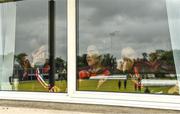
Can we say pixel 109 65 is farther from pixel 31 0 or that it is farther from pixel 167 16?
pixel 31 0

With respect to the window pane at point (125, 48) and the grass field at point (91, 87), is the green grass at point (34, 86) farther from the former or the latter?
the window pane at point (125, 48)

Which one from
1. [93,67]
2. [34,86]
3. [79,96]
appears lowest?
[79,96]

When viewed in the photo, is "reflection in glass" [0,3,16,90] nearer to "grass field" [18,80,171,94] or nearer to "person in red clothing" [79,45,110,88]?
"grass field" [18,80,171,94]

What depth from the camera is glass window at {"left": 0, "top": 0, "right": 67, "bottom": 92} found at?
145 inches

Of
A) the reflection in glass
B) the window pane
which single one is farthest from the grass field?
the reflection in glass

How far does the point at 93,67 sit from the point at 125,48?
0.42m

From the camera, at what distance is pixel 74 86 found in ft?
11.6

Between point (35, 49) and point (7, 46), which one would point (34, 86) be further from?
point (7, 46)

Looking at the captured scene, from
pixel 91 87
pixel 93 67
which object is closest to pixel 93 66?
pixel 93 67

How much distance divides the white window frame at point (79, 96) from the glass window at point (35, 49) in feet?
0.29

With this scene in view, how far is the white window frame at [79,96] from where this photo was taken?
3.11 metres

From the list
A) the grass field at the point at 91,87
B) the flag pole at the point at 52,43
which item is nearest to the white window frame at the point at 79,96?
the grass field at the point at 91,87

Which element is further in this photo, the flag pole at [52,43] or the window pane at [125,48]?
the flag pole at [52,43]

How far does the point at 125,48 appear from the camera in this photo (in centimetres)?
334
